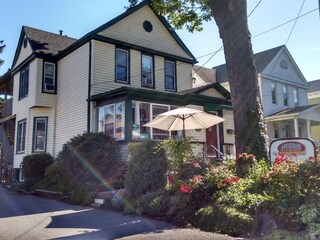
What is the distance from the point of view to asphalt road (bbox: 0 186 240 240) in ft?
19.9

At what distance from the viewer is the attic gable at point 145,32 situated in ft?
55.1

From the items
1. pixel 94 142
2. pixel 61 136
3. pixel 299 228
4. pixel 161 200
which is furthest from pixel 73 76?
pixel 299 228

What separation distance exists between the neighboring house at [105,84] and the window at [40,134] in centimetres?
5

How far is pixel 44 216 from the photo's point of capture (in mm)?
8305

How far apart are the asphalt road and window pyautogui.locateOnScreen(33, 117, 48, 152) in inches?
342

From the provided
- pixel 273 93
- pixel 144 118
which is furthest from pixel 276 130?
pixel 144 118

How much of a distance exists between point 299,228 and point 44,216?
6118mm

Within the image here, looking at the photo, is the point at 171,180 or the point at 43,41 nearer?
the point at 171,180

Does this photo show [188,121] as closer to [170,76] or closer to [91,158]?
[91,158]

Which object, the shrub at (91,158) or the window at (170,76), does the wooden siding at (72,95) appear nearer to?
the shrub at (91,158)

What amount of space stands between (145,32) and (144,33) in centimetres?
12

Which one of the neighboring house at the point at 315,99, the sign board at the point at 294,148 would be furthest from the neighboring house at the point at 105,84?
the neighboring house at the point at 315,99

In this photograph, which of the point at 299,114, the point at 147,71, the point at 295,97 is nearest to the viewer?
the point at 147,71

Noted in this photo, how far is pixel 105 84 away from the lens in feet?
51.7
